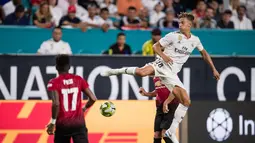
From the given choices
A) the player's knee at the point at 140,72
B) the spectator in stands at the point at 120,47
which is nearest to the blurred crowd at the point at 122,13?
the spectator in stands at the point at 120,47

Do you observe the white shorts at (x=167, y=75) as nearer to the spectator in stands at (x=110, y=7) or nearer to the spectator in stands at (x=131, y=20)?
the spectator in stands at (x=131, y=20)

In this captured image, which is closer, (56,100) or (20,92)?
(56,100)

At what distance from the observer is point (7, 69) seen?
1930cm

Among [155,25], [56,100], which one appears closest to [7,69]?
[155,25]

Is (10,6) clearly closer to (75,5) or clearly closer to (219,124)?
(75,5)

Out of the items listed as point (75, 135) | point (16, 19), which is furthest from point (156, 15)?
point (75, 135)

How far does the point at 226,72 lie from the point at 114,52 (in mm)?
2698

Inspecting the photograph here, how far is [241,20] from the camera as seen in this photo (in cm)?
2352

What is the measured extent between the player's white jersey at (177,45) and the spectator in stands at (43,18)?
6.84 metres

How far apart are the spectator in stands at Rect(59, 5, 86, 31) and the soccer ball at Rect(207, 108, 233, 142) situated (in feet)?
20.4

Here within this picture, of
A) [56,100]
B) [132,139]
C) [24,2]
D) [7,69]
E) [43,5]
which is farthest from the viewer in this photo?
[24,2]

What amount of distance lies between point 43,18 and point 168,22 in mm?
3295

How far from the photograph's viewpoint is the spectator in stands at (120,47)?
20.1 meters

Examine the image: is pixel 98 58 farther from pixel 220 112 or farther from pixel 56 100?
pixel 56 100
